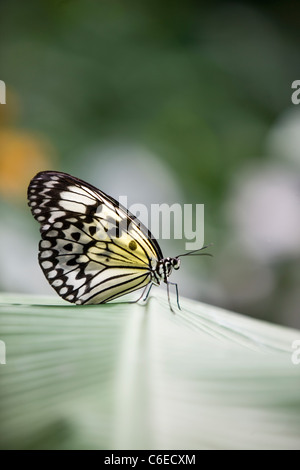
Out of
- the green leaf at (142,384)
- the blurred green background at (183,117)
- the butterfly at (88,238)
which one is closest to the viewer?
the green leaf at (142,384)

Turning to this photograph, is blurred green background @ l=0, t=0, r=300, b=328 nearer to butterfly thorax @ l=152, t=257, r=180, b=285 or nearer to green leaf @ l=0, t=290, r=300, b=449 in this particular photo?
butterfly thorax @ l=152, t=257, r=180, b=285

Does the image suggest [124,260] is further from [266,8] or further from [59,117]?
[266,8]

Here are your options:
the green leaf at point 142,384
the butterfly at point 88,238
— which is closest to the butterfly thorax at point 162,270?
the butterfly at point 88,238

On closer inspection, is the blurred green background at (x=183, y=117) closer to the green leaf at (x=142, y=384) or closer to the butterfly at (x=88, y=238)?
the butterfly at (x=88, y=238)

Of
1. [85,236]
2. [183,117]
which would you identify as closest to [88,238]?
[85,236]

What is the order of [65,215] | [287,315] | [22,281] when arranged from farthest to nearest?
[287,315], [22,281], [65,215]

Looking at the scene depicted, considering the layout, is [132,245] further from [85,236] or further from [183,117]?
[183,117]

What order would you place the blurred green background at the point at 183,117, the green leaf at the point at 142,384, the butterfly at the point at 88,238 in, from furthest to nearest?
1. the blurred green background at the point at 183,117
2. the butterfly at the point at 88,238
3. the green leaf at the point at 142,384

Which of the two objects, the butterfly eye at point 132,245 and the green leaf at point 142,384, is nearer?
the green leaf at point 142,384

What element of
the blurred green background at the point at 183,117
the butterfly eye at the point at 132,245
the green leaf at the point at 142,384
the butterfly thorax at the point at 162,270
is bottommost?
the green leaf at the point at 142,384
